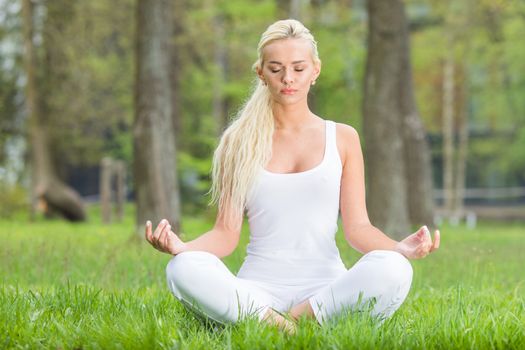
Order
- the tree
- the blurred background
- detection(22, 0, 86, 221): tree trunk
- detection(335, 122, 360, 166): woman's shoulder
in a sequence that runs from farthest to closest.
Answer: detection(22, 0, 86, 221): tree trunk, the blurred background, the tree, detection(335, 122, 360, 166): woman's shoulder

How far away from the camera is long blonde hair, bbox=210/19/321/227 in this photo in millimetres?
5051

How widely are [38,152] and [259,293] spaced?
1933 centimetres

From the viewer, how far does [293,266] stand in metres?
4.94

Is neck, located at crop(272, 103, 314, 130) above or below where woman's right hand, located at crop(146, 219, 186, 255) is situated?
above

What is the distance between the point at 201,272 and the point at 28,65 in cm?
1947

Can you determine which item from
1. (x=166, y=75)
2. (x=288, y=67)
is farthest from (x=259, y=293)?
(x=166, y=75)

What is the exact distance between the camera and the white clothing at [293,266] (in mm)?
4648

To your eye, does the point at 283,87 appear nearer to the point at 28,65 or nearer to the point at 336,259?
the point at 336,259

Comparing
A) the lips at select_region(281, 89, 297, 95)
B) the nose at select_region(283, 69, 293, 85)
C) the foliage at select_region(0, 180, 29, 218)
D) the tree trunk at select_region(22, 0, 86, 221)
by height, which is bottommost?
the foliage at select_region(0, 180, 29, 218)

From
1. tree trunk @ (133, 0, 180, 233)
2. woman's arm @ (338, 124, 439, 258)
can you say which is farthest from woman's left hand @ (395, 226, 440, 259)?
tree trunk @ (133, 0, 180, 233)

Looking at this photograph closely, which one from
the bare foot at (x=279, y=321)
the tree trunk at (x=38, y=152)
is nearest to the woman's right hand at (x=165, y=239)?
the bare foot at (x=279, y=321)

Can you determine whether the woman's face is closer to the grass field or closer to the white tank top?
the white tank top

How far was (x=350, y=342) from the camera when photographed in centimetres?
422

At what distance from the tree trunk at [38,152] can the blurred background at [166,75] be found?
3 centimetres
